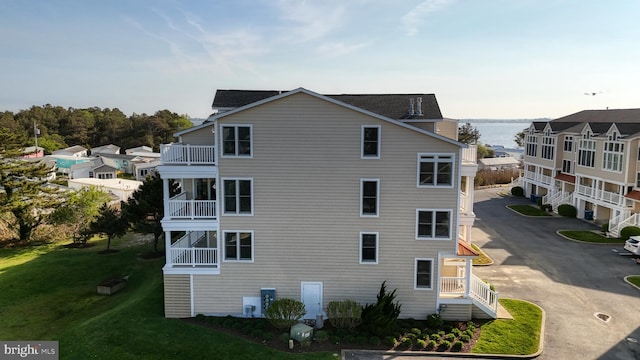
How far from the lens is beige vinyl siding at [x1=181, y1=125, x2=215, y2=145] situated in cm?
2025

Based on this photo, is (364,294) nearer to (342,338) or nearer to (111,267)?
(342,338)

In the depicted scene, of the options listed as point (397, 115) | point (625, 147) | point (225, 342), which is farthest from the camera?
point (625, 147)

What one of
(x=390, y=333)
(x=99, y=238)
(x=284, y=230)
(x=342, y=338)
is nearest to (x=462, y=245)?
(x=390, y=333)

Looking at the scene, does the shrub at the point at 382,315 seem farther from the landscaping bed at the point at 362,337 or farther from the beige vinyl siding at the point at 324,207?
the beige vinyl siding at the point at 324,207

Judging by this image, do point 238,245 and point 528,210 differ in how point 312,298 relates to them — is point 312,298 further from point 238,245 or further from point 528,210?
point 528,210

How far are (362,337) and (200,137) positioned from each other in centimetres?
1202

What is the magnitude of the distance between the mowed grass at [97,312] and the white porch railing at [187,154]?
23.6 ft

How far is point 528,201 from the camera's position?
4772cm

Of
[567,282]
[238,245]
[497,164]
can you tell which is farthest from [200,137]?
[497,164]

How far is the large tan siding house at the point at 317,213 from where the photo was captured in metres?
18.3

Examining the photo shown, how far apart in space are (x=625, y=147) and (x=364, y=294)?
2739 cm

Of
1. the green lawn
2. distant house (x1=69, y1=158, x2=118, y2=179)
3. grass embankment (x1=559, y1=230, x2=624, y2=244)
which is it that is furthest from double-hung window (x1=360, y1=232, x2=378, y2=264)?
distant house (x1=69, y1=158, x2=118, y2=179)

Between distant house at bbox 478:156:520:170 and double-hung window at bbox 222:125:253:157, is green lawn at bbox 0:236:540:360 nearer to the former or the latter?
double-hung window at bbox 222:125:253:157

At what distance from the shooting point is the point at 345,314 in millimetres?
17656
